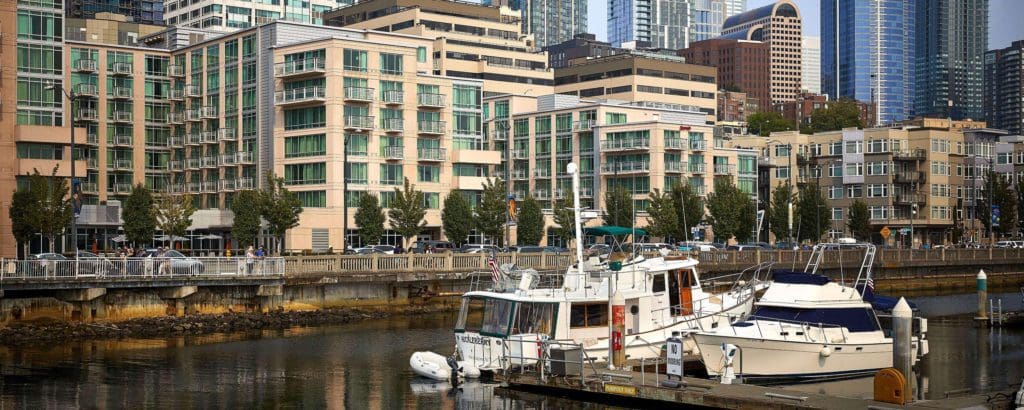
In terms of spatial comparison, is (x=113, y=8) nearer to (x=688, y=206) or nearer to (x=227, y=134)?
(x=227, y=134)

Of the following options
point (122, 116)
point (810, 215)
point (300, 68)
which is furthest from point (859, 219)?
point (122, 116)

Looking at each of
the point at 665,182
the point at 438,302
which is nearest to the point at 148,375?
the point at 438,302

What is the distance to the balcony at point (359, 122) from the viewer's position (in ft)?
356

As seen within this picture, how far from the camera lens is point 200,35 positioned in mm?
134625

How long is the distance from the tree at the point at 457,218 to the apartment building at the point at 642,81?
79935 mm

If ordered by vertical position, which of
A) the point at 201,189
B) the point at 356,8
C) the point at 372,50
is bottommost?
the point at 201,189

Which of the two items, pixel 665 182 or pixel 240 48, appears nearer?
pixel 240 48

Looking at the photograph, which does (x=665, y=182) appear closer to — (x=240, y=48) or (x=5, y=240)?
(x=240, y=48)

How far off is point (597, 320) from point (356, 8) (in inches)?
5750

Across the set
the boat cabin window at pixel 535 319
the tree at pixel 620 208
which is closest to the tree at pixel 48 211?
the boat cabin window at pixel 535 319

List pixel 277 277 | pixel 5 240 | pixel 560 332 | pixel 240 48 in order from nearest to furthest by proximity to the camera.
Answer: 1. pixel 560 332
2. pixel 277 277
3. pixel 5 240
4. pixel 240 48

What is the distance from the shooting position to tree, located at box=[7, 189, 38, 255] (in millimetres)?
80756

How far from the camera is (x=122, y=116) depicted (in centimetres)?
12719

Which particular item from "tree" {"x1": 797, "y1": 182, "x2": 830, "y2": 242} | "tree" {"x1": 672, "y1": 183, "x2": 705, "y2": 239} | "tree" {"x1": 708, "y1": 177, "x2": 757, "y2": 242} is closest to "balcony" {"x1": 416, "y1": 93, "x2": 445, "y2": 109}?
"tree" {"x1": 672, "y1": 183, "x2": 705, "y2": 239}
